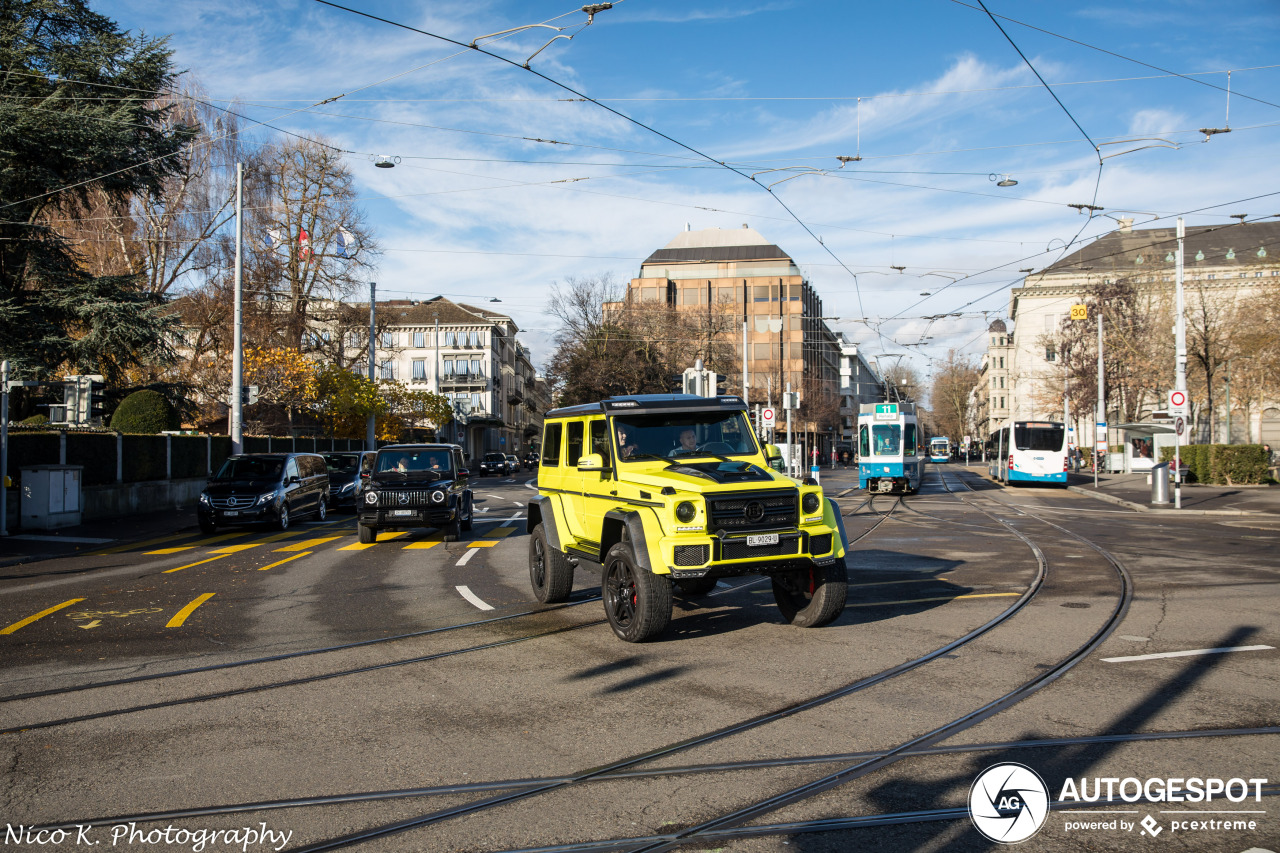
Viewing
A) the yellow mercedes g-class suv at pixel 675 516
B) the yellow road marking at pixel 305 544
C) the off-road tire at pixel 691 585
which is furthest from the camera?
the yellow road marking at pixel 305 544

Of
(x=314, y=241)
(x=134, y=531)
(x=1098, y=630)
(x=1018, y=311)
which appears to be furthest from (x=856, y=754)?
(x=1018, y=311)

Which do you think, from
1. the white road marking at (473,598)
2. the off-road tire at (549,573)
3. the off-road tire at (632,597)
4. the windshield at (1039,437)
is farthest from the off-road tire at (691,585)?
the windshield at (1039,437)

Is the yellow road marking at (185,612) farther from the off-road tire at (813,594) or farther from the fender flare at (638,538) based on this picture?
the off-road tire at (813,594)

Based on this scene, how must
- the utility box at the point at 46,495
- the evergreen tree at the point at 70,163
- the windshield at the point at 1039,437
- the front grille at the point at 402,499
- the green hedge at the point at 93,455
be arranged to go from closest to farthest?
the front grille at the point at 402,499, the utility box at the point at 46,495, the green hedge at the point at 93,455, the evergreen tree at the point at 70,163, the windshield at the point at 1039,437

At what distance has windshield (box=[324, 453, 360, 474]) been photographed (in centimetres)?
2942

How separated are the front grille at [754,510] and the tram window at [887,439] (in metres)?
26.8

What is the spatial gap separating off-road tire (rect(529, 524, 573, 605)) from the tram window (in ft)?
82.9

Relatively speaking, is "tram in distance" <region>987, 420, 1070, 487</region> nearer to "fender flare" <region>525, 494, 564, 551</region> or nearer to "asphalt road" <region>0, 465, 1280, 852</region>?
"asphalt road" <region>0, 465, 1280, 852</region>

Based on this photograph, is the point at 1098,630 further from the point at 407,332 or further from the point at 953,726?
the point at 407,332

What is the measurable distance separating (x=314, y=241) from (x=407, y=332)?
46.2 m

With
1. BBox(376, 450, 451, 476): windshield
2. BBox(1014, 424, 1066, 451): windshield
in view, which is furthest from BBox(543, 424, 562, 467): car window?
BBox(1014, 424, 1066, 451): windshield

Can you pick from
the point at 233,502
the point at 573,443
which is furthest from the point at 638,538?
the point at 233,502
